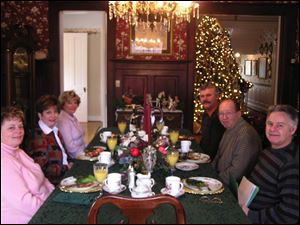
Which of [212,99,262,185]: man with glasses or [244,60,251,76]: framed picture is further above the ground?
[244,60,251,76]: framed picture

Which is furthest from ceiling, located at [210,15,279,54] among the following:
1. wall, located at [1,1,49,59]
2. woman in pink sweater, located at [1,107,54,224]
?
woman in pink sweater, located at [1,107,54,224]

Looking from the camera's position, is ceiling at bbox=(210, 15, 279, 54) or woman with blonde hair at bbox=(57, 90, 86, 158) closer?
woman with blonde hair at bbox=(57, 90, 86, 158)

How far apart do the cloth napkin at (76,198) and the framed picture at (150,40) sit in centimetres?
470

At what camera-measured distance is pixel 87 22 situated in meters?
9.50

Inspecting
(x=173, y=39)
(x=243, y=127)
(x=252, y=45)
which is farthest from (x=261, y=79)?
(x=243, y=127)

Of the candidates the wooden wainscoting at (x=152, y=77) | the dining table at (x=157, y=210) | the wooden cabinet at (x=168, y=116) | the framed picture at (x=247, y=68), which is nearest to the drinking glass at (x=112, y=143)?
the dining table at (x=157, y=210)

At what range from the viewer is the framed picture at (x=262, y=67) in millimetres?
11565

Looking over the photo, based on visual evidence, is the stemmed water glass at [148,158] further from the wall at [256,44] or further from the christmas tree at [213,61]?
the wall at [256,44]

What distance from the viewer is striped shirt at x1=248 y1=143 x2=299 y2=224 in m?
2.09

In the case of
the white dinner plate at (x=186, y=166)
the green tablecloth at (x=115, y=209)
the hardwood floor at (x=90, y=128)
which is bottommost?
the hardwood floor at (x=90, y=128)

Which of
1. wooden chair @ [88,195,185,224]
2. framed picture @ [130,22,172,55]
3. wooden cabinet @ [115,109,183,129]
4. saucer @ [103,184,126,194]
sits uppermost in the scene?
framed picture @ [130,22,172,55]

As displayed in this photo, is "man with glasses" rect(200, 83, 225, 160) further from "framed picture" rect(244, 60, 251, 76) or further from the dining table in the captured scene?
"framed picture" rect(244, 60, 251, 76)

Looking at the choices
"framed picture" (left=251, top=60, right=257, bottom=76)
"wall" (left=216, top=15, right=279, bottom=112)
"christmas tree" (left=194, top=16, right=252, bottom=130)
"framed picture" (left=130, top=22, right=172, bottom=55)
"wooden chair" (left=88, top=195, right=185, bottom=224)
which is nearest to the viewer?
"wooden chair" (left=88, top=195, right=185, bottom=224)

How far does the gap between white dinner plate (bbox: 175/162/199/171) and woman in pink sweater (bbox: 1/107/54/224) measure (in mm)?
836
